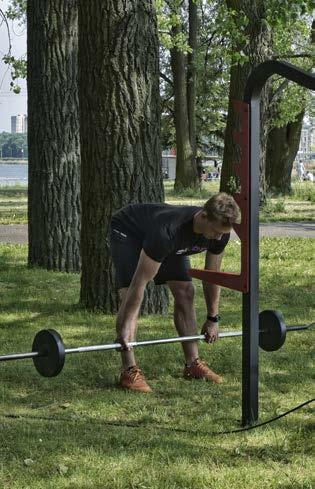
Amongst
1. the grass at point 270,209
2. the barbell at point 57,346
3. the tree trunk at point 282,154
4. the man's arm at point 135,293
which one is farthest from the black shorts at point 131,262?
the tree trunk at point 282,154

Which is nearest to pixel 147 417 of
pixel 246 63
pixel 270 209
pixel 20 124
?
pixel 246 63

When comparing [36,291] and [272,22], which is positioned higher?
[272,22]

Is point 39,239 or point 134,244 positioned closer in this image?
point 134,244

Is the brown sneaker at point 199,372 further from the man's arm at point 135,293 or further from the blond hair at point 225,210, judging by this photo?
the blond hair at point 225,210

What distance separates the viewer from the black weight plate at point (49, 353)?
4.60 m

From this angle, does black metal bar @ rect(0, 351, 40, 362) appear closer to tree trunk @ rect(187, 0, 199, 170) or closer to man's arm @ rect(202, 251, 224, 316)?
man's arm @ rect(202, 251, 224, 316)

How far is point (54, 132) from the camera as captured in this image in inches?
431

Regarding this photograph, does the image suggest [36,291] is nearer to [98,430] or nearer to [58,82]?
[58,82]

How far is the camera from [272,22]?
11258mm

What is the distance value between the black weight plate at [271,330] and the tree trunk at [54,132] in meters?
5.82

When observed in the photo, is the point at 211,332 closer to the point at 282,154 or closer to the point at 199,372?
the point at 199,372

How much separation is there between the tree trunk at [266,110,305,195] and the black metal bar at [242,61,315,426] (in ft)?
81.3

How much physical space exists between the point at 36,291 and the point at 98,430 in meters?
4.86

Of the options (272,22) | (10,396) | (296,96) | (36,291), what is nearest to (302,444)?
(10,396)
